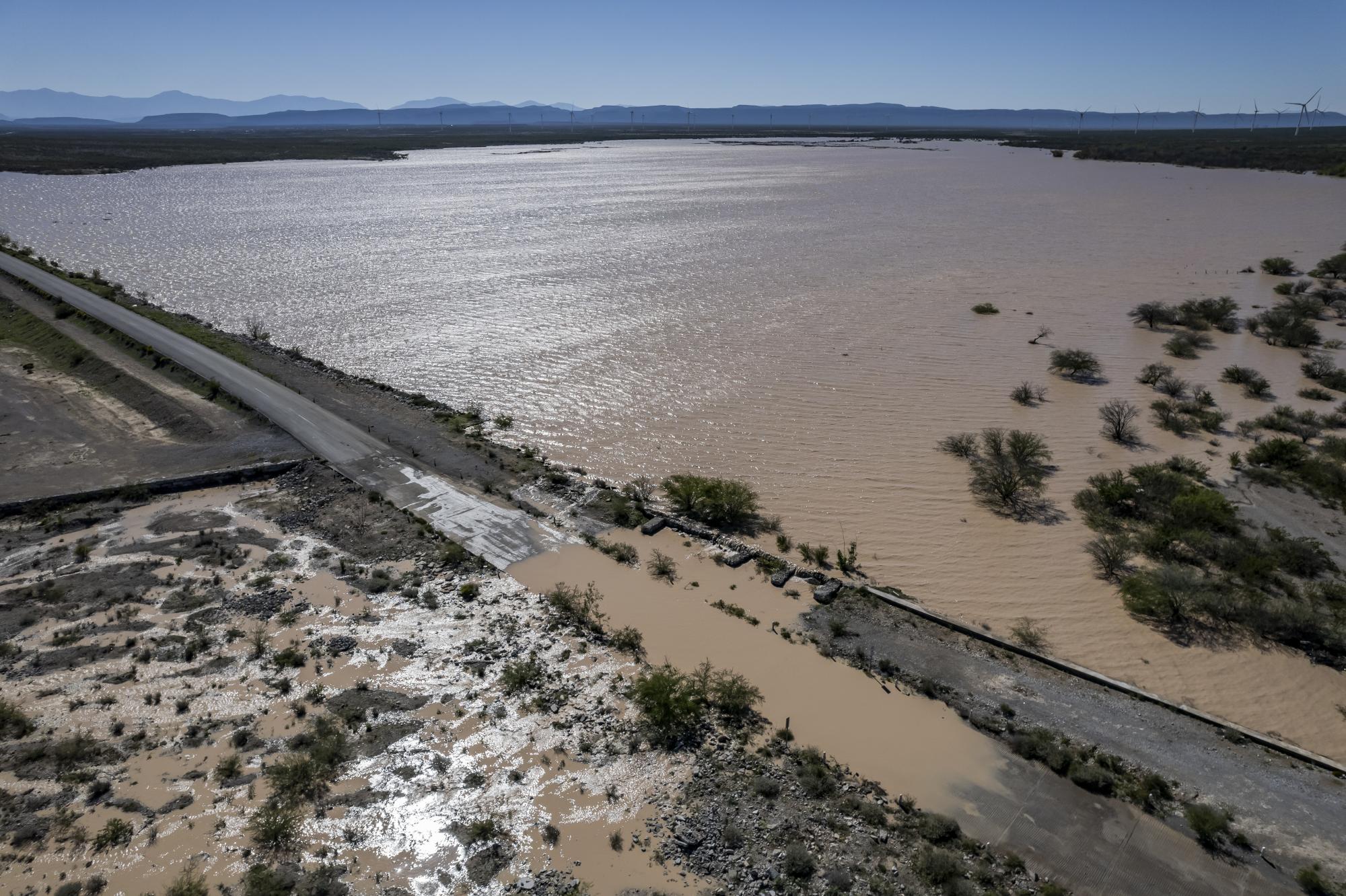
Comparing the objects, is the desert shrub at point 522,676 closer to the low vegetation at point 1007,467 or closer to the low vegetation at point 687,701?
the low vegetation at point 687,701

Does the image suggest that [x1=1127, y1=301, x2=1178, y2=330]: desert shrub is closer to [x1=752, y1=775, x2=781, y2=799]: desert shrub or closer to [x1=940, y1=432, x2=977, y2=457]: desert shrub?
[x1=940, y1=432, x2=977, y2=457]: desert shrub

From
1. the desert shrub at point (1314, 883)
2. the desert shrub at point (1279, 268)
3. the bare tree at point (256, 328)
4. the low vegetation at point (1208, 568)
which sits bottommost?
the desert shrub at point (1314, 883)

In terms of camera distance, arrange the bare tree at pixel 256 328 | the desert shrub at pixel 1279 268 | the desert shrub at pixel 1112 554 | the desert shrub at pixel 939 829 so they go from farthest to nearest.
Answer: the desert shrub at pixel 1279 268 < the bare tree at pixel 256 328 < the desert shrub at pixel 1112 554 < the desert shrub at pixel 939 829

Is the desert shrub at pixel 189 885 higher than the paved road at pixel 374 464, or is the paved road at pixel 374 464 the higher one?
the paved road at pixel 374 464

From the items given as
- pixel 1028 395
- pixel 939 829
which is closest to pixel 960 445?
pixel 1028 395

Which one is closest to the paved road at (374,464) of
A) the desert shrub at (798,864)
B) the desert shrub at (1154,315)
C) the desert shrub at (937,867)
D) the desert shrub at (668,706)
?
the desert shrub at (668,706)

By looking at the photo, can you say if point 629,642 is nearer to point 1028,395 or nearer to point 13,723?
point 13,723

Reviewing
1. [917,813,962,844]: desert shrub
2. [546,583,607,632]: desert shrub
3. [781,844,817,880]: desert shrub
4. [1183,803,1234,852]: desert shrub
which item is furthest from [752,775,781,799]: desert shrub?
[1183,803,1234,852]: desert shrub

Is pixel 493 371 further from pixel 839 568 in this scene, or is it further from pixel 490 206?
pixel 490 206

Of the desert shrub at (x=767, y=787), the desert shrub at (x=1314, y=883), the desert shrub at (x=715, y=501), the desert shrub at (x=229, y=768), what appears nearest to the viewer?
the desert shrub at (x=1314, y=883)
